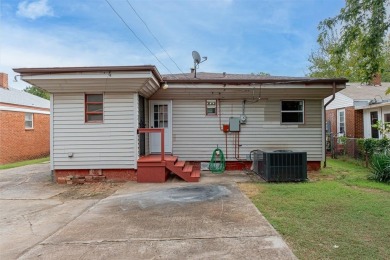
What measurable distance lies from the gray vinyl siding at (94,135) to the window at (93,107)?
15cm

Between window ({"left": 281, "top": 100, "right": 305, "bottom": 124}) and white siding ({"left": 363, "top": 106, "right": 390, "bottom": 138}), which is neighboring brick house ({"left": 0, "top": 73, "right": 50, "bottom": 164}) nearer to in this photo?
window ({"left": 281, "top": 100, "right": 305, "bottom": 124})

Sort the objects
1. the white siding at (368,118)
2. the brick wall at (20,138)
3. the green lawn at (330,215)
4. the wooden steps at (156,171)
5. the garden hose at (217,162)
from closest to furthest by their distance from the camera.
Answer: the green lawn at (330,215), the wooden steps at (156,171), the garden hose at (217,162), the white siding at (368,118), the brick wall at (20,138)

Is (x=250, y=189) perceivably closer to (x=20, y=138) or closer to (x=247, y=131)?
(x=247, y=131)

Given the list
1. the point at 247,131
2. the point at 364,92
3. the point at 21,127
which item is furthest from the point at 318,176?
the point at 21,127

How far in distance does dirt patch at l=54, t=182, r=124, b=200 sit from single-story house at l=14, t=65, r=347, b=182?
1.79 ft

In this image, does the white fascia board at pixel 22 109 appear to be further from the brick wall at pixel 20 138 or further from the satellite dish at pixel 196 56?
the satellite dish at pixel 196 56

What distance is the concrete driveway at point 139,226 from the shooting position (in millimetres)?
3445

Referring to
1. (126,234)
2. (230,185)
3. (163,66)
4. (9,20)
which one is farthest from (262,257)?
(163,66)

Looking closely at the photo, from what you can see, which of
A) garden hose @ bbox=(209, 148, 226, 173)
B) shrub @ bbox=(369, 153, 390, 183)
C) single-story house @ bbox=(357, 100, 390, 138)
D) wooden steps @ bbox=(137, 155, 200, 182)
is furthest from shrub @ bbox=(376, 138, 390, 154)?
wooden steps @ bbox=(137, 155, 200, 182)

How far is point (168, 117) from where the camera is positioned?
404 inches

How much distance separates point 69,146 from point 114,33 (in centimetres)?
381

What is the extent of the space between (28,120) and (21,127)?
36.9 inches

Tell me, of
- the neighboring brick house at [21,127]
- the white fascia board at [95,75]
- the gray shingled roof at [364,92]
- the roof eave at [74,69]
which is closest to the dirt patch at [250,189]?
the white fascia board at [95,75]

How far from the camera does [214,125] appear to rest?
33.9ft
